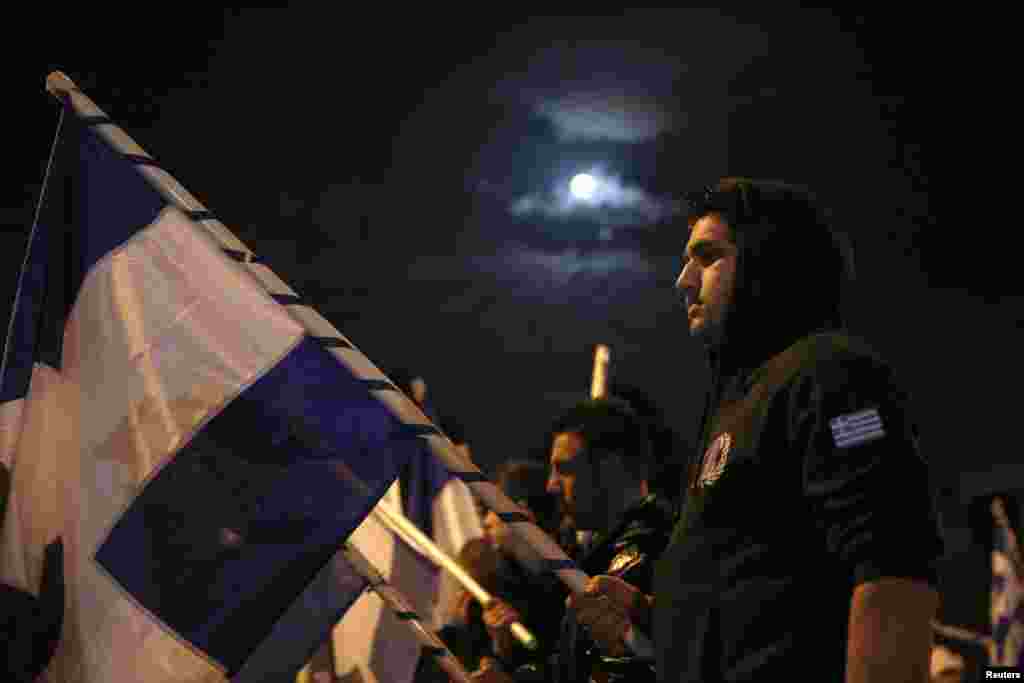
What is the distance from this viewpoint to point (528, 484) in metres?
5.79

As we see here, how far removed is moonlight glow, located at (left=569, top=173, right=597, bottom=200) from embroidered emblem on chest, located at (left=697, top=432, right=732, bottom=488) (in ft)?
26.5

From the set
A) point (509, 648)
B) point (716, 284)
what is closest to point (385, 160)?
point (509, 648)

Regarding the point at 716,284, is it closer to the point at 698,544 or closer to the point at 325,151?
the point at 698,544

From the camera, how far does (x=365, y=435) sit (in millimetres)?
2883

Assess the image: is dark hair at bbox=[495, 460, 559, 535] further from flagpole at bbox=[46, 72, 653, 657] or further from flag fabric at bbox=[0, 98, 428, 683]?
flagpole at bbox=[46, 72, 653, 657]

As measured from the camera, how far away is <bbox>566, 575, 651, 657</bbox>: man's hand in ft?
8.16

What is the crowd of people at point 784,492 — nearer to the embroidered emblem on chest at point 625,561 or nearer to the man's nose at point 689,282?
the man's nose at point 689,282

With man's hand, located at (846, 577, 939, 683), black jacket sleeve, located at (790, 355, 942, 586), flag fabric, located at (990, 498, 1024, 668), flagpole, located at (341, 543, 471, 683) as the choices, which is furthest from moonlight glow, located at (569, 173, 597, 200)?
man's hand, located at (846, 577, 939, 683)

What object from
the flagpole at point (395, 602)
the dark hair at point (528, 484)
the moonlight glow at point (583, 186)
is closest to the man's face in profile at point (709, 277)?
the flagpole at point (395, 602)

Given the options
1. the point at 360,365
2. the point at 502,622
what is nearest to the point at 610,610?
the point at 360,365

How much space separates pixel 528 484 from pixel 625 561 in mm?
2728

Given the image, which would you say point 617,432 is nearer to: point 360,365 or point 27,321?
point 360,365

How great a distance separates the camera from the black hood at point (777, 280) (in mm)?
2195

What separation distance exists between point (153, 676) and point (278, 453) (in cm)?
55
